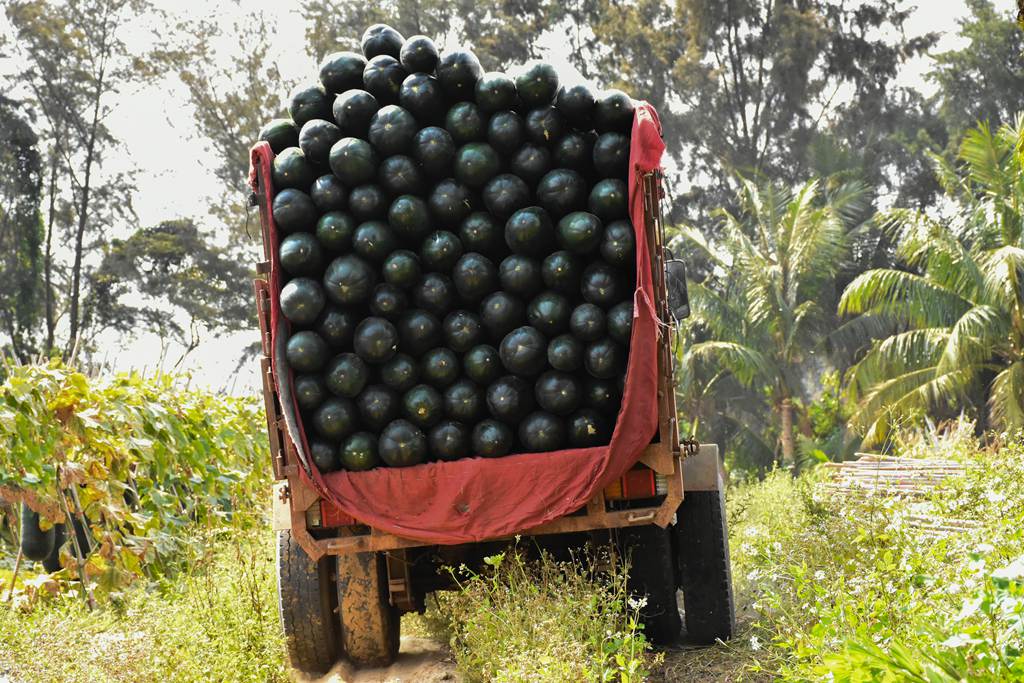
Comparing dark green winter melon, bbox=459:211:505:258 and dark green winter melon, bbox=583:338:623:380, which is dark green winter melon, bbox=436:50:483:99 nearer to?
dark green winter melon, bbox=459:211:505:258

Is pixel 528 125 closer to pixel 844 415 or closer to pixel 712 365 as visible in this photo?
pixel 712 365

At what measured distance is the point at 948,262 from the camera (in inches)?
775

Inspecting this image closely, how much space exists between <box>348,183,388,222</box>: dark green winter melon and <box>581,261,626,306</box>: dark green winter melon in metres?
1.23

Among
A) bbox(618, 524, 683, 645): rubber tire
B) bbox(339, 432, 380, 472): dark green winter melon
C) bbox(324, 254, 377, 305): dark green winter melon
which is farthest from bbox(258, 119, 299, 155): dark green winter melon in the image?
bbox(618, 524, 683, 645): rubber tire

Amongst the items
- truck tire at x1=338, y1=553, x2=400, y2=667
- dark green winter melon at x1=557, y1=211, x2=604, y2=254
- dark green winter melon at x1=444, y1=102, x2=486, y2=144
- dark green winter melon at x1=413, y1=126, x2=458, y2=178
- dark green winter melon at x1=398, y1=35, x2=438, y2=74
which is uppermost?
Result: dark green winter melon at x1=398, y1=35, x2=438, y2=74

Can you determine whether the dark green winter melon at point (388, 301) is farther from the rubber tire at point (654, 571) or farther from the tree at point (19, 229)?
the tree at point (19, 229)

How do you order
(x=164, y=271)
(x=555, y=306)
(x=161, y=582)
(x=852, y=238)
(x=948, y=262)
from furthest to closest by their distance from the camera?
1. (x=164, y=271)
2. (x=852, y=238)
3. (x=948, y=262)
4. (x=161, y=582)
5. (x=555, y=306)

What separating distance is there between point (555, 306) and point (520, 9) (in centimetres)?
3215

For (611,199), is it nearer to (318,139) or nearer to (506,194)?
(506,194)

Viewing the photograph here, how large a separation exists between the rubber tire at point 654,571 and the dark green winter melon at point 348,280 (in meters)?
2.14

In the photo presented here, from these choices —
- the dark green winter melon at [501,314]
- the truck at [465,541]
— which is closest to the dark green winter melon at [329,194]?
the truck at [465,541]

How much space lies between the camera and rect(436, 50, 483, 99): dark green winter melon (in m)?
6.61

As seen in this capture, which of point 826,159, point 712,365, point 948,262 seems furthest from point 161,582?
point 826,159

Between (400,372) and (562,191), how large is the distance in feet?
4.40
